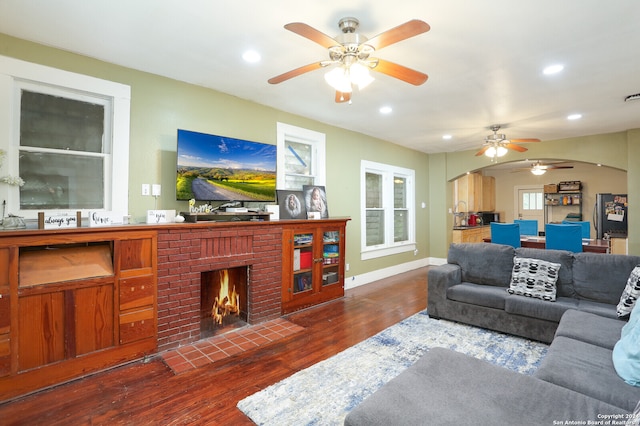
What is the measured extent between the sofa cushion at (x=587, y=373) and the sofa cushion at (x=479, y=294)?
1.21 meters

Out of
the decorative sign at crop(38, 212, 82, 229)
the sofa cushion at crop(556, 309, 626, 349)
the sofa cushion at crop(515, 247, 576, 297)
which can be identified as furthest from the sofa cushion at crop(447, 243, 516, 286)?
the decorative sign at crop(38, 212, 82, 229)

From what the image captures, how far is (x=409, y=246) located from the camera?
682 cm

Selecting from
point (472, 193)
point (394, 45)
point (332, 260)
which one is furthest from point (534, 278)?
point (472, 193)

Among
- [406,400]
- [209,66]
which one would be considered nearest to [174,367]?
[406,400]

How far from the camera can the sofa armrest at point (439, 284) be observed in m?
3.72

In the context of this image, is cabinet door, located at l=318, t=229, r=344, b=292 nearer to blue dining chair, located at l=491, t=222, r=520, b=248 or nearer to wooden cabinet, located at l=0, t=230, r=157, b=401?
wooden cabinet, located at l=0, t=230, r=157, b=401

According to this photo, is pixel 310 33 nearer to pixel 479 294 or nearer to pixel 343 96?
pixel 343 96

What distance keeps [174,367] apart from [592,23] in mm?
4174

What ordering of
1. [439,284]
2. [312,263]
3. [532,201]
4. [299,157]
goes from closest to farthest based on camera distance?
[439,284] < [312,263] < [299,157] < [532,201]

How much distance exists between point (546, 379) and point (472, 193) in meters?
7.40

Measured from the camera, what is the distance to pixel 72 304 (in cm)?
239

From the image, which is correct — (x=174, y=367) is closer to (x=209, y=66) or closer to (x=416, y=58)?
Answer: (x=209, y=66)

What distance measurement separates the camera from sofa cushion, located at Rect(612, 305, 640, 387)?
1.61 meters

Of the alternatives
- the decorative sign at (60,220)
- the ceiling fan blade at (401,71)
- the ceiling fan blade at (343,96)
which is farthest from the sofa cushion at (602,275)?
the decorative sign at (60,220)
